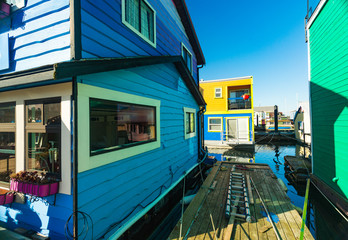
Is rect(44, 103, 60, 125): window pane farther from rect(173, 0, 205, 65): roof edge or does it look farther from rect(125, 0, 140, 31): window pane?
rect(173, 0, 205, 65): roof edge

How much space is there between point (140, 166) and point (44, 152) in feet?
6.59

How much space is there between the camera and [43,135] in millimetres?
2885

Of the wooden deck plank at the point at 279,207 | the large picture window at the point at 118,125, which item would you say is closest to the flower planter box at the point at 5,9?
the large picture window at the point at 118,125

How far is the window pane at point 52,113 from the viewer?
8.87ft

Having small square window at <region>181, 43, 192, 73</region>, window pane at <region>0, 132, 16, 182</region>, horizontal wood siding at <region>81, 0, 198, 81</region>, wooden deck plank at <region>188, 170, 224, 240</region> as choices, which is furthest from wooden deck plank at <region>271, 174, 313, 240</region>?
small square window at <region>181, 43, 192, 73</region>

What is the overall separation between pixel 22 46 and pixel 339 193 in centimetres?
1031

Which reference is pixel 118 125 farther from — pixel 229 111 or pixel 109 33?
pixel 229 111

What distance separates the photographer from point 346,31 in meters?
5.30

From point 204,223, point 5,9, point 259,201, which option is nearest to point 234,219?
point 204,223

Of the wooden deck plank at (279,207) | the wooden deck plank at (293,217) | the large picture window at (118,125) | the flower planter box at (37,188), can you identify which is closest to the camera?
the flower planter box at (37,188)

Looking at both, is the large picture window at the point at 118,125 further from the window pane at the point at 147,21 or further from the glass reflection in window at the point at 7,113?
the window pane at the point at 147,21

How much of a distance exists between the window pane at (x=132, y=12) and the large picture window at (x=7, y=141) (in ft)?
11.1

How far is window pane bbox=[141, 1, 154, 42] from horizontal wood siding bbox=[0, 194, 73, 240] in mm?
4753

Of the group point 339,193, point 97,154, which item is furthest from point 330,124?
point 97,154
